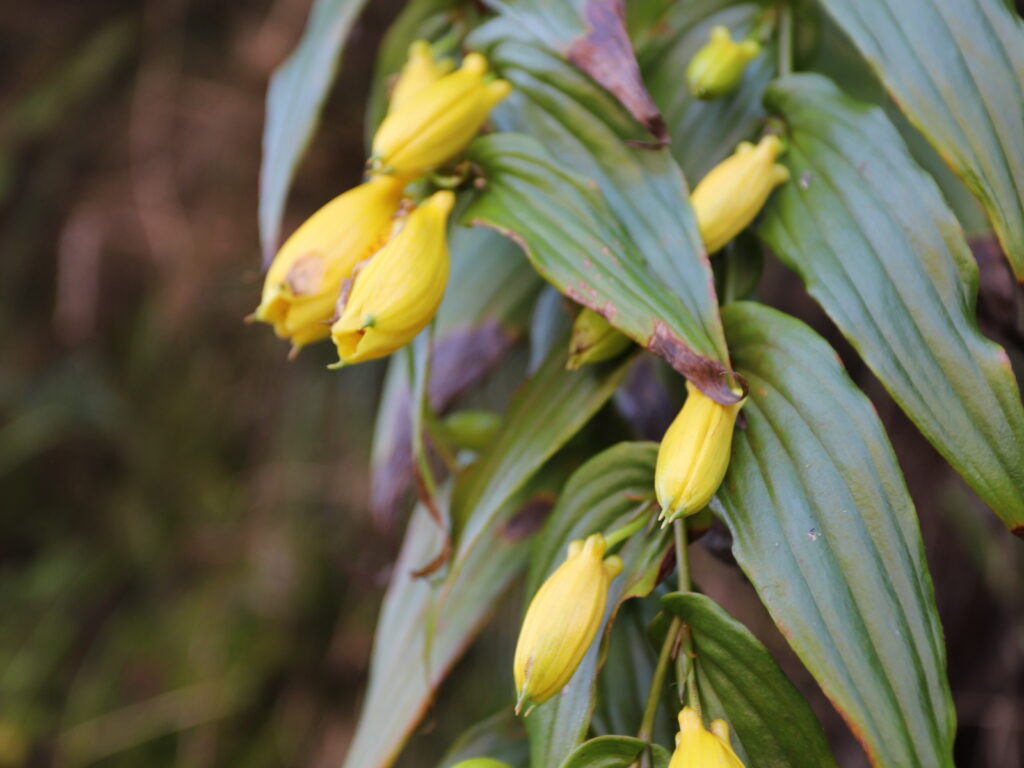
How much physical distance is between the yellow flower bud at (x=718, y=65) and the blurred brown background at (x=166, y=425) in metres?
0.84

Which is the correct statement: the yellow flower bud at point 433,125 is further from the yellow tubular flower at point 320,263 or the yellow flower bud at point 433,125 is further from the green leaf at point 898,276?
the green leaf at point 898,276

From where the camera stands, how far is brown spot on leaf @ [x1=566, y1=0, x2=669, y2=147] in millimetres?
428

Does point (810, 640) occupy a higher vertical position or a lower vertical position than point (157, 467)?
higher

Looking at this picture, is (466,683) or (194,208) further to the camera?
(194,208)

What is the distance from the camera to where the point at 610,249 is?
1.35 ft

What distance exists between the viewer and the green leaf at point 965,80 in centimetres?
39

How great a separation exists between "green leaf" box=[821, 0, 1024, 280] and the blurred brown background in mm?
924

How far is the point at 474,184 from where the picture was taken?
1.57 feet

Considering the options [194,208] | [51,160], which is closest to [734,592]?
[194,208]

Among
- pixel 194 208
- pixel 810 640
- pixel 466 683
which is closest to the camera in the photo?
pixel 810 640

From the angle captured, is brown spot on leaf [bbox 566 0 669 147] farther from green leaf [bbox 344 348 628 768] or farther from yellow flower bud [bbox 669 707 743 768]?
yellow flower bud [bbox 669 707 743 768]

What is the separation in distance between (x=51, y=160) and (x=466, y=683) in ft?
3.36

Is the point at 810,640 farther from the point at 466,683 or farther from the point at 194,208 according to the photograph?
the point at 194,208

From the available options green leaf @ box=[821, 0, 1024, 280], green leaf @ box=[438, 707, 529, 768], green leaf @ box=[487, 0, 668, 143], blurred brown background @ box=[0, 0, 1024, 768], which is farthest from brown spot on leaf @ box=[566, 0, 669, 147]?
blurred brown background @ box=[0, 0, 1024, 768]
